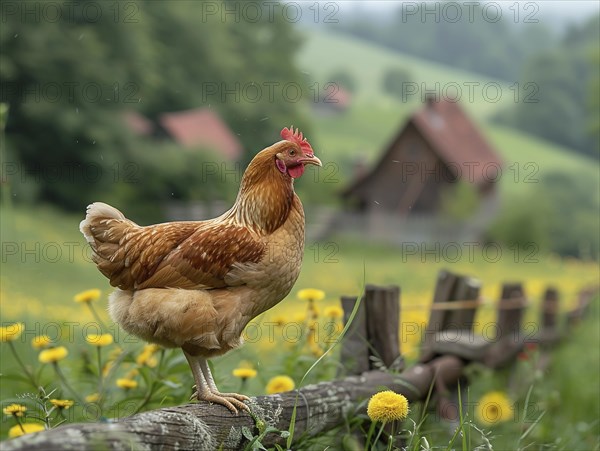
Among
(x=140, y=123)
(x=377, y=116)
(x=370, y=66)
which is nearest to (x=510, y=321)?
(x=140, y=123)

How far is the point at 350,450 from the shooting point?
132 inches

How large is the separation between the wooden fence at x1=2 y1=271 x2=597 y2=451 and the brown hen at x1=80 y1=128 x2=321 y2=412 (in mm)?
164

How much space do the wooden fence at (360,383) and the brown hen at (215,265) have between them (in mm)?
164

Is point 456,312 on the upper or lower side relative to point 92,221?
lower

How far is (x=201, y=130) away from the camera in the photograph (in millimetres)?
34469

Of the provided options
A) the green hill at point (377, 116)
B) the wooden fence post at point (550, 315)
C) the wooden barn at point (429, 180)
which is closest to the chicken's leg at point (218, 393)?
the wooden fence post at point (550, 315)

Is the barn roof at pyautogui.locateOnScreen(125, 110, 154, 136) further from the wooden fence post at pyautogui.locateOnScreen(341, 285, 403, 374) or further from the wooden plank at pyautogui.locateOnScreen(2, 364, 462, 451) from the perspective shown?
the wooden plank at pyautogui.locateOnScreen(2, 364, 462, 451)

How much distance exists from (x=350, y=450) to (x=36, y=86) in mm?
26148

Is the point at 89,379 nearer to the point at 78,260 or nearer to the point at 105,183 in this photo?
the point at 78,260

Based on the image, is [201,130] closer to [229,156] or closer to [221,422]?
[229,156]

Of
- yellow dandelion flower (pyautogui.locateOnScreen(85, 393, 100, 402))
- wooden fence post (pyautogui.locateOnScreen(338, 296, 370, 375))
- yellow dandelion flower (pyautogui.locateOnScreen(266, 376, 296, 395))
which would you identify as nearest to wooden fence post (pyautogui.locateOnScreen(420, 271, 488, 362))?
wooden fence post (pyautogui.locateOnScreen(338, 296, 370, 375))

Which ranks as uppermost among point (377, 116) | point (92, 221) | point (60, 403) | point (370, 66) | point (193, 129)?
point (370, 66)

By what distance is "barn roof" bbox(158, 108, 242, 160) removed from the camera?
110ft

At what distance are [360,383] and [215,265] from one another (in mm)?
1087
